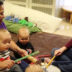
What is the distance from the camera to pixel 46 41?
2.12 m

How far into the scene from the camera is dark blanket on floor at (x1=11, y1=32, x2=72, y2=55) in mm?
1979

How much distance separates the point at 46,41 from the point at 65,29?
1.32 meters

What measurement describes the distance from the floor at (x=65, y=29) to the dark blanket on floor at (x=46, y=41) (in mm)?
812

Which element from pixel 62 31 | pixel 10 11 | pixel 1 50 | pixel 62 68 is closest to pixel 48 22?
pixel 62 31

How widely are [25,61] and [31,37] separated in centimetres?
68

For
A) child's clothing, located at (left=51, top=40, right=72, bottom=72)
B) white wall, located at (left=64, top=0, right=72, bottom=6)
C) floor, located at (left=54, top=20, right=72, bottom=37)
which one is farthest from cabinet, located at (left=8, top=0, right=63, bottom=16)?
child's clothing, located at (left=51, top=40, right=72, bottom=72)

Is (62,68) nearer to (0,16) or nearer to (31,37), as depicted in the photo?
(0,16)

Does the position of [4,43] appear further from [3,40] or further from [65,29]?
[65,29]

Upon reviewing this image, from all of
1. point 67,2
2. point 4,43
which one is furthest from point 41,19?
point 4,43

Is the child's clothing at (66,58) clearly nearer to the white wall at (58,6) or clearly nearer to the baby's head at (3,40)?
the baby's head at (3,40)

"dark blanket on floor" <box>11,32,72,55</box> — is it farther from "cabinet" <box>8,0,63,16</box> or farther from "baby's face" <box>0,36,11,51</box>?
"cabinet" <box>8,0,63,16</box>

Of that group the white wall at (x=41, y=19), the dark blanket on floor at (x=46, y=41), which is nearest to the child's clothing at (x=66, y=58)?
the dark blanket on floor at (x=46, y=41)

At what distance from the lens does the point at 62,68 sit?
4.83 feet

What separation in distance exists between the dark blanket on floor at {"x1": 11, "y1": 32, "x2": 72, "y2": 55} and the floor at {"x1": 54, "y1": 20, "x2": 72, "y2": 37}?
0.81 metres
